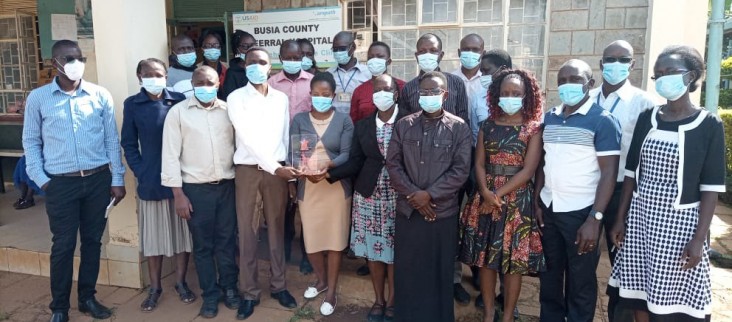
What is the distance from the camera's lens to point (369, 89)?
380cm

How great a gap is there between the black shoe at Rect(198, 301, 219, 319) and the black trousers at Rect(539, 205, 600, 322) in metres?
2.35

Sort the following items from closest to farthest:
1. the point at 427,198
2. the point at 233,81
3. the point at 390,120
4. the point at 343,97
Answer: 1. the point at 427,198
2. the point at 390,120
3. the point at 343,97
4. the point at 233,81

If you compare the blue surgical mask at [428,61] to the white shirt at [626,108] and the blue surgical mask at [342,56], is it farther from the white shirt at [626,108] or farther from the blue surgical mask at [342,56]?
the white shirt at [626,108]

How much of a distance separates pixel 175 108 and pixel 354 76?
1512 mm

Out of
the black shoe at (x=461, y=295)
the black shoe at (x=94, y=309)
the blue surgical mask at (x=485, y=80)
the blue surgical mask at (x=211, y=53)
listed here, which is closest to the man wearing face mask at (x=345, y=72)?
the blue surgical mask at (x=485, y=80)

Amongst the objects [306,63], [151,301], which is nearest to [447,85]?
[306,63]

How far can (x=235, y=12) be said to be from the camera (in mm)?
6367

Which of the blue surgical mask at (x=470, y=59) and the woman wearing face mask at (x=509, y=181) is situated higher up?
the blue surgical mask at (x=470, y=59)

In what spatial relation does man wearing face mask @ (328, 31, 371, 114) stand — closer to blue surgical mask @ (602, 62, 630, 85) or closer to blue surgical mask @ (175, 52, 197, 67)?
blue surgical mask @ (175, 52, 197, 67)

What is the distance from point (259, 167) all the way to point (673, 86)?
2.59m

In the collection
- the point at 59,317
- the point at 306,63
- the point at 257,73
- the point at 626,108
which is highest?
the point at 306,63

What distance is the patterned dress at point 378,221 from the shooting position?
3404mm

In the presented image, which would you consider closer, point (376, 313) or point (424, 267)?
point (424, 267)

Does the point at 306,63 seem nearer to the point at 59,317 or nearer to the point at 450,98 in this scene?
the point at 450,98
